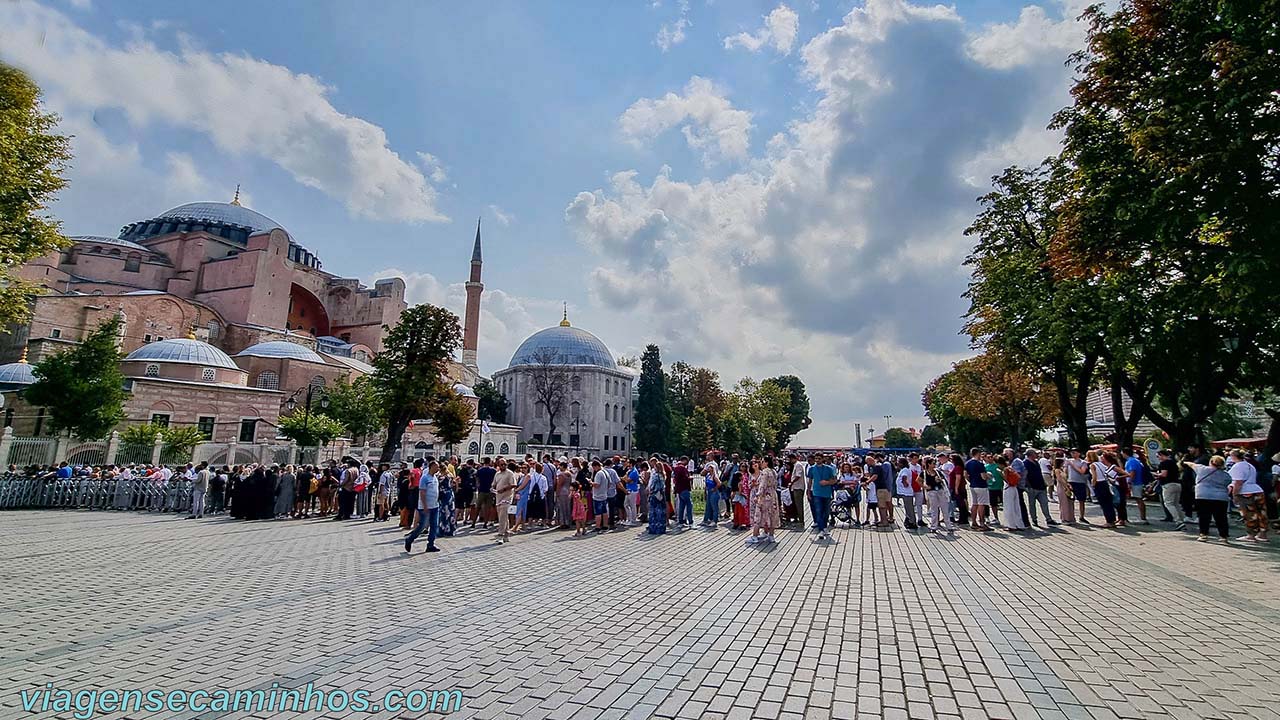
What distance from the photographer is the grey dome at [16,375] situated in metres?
31.9

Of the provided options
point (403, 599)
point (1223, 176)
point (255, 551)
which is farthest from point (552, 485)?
point (1223, 176)

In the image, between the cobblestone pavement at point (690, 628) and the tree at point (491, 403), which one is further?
the tree at point (491, 403)

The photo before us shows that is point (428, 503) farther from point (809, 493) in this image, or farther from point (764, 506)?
point (809, 493)

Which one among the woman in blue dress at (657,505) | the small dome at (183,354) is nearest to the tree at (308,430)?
the small dome at (183,354)

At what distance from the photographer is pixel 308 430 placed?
112 ft

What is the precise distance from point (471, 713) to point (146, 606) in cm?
504

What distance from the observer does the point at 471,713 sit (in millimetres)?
3551

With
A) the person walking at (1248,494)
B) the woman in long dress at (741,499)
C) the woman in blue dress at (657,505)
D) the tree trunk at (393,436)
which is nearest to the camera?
the person walking at (1248,494)

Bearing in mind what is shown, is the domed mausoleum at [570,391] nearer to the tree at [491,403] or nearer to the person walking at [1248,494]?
the tree at [491,403]

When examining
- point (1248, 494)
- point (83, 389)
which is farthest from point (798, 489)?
point (83, 389)

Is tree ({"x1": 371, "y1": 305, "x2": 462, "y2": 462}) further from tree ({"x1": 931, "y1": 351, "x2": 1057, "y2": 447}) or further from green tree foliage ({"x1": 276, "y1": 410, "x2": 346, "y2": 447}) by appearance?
tree ({"x1": 931, "y1": 351, "x2": 1057, "y2": 447})

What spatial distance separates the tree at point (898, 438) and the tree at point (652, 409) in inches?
2317

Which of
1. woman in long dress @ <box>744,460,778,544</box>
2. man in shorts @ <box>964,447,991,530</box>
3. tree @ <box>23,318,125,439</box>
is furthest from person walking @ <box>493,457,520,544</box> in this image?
tree @ <box>23,318,125,439</box>

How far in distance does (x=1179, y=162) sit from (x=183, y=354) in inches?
1903
